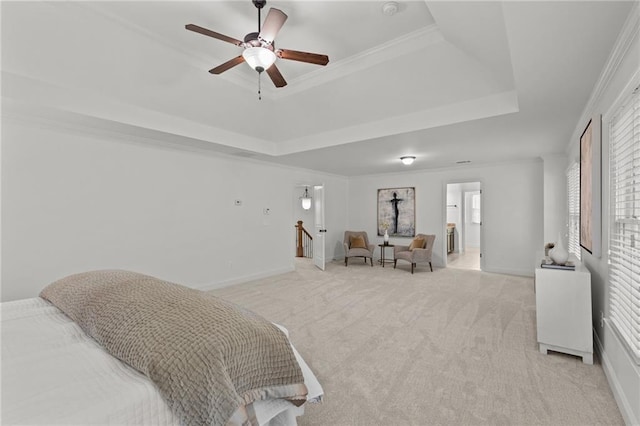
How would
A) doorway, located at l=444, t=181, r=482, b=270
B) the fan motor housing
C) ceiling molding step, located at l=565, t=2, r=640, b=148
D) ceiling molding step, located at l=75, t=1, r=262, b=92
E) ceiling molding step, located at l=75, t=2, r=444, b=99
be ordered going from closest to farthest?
1. ceiling molding step, located at l=565, t=2, r=640, b=148
2. the fan motor housing
3. ceiling molding step, located at l=75, t=1, r=262, b=92
4. ceiling molding step, located at l=75, t=2, r=444, b=99
5. doorway, located at l=444, t=181, r=482, b=270

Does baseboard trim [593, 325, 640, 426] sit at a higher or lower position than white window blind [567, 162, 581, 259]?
lower

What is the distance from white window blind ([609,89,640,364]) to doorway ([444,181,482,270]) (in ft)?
16.4

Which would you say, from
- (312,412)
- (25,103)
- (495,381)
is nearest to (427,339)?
(495,381)

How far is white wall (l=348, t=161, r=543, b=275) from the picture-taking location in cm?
585

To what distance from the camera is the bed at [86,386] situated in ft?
3.09

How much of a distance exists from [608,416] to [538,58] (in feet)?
7.74

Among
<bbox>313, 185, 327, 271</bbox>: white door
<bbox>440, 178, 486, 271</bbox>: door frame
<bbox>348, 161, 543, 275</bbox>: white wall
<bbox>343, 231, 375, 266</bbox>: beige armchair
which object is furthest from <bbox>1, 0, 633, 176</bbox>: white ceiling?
<bbox>343, 231, 375, 266</bbox>: beige armchair

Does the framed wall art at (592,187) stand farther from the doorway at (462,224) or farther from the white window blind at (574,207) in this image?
the doorway at (462,224)

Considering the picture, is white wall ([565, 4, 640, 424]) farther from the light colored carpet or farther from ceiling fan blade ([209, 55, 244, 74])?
ceiling fan blade ([209, 55, 244, 74])

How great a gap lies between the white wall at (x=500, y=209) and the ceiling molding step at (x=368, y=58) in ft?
14.4

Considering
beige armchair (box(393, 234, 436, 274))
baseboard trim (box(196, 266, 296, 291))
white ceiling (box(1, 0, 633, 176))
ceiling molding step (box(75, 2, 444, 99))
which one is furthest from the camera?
beige armchair (box(393, 234, 436, 274))

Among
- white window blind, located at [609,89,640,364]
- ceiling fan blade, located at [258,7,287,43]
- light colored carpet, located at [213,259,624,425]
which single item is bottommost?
light colored carpet, located at [213,259,624,425]

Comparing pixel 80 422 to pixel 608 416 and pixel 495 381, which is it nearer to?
pixel 495 381

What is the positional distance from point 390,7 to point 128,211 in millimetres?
3937
